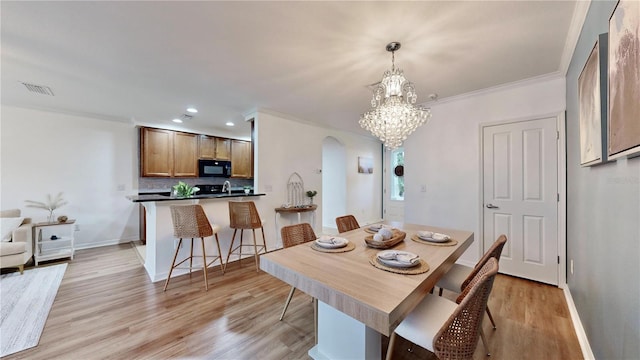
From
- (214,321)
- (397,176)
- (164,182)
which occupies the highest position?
(397,176)

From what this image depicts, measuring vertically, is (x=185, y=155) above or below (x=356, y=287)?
above

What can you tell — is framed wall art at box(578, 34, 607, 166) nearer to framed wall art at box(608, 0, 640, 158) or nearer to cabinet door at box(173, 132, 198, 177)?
framed wall art at box(608, 0, 640, 158)

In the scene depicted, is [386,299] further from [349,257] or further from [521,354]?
[521,354]

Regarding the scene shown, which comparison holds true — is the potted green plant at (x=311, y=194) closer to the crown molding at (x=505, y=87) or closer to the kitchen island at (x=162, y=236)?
the kitchen island at (x=162, y=236)

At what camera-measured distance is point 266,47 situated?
6.80 ft

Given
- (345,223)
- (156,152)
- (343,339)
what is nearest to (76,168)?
(156,152)

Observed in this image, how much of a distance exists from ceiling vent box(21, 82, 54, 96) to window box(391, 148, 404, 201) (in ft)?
21.1

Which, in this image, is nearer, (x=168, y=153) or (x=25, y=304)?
(x=25, y=304)

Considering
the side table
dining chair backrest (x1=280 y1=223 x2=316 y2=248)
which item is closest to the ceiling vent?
the side table

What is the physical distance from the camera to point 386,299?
1.00 meters

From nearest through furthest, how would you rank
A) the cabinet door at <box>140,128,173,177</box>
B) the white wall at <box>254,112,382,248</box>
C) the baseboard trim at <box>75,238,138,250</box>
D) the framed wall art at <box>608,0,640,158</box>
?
the framed wall art at <box>608,0,640,158</box>
the white wall at <box>254,112,382,248</box>
the baseboard trim at <box>75,238,138,250</box>
the cabinet door at <box>140,128,173,177</box>

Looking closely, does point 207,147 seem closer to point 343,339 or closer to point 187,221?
point 187,221

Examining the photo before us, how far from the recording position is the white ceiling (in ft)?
5.32

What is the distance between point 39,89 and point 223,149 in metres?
3.02
